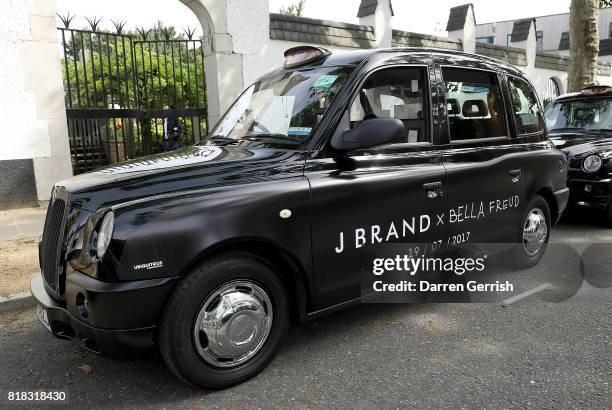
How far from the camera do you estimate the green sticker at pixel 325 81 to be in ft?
10.8

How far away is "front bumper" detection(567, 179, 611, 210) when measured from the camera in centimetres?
621

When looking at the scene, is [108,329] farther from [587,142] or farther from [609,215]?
[587,142]

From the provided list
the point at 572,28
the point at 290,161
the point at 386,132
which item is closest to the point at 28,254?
the point at 290,161

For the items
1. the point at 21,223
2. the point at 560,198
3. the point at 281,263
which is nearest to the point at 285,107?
the point at 281,263

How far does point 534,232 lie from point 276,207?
3093 mm

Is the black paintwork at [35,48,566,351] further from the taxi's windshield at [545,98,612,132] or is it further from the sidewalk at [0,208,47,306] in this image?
the taxi's windshield at [545,98,612,132]

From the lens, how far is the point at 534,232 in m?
4.73

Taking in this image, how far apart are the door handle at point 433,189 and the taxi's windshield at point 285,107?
3.11ft

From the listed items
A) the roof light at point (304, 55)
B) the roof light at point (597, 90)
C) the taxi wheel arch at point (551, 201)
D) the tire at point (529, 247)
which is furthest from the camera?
the roof light at point (597, 90)

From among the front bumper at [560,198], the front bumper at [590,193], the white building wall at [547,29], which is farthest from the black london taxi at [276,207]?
the white building wall at [547,29]

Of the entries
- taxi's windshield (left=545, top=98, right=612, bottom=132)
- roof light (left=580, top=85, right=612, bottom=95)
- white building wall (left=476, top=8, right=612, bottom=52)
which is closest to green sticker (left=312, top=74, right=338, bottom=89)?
taxi's windshield (left=545, top=98, right=612, bottom=132)

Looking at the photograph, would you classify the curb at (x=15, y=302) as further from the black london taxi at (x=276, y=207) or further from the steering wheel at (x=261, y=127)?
the steering wheel at (x=261, y=127)

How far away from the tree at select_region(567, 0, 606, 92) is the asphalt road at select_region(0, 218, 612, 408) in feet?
33.1

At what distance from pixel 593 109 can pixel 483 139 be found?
4.46 m
